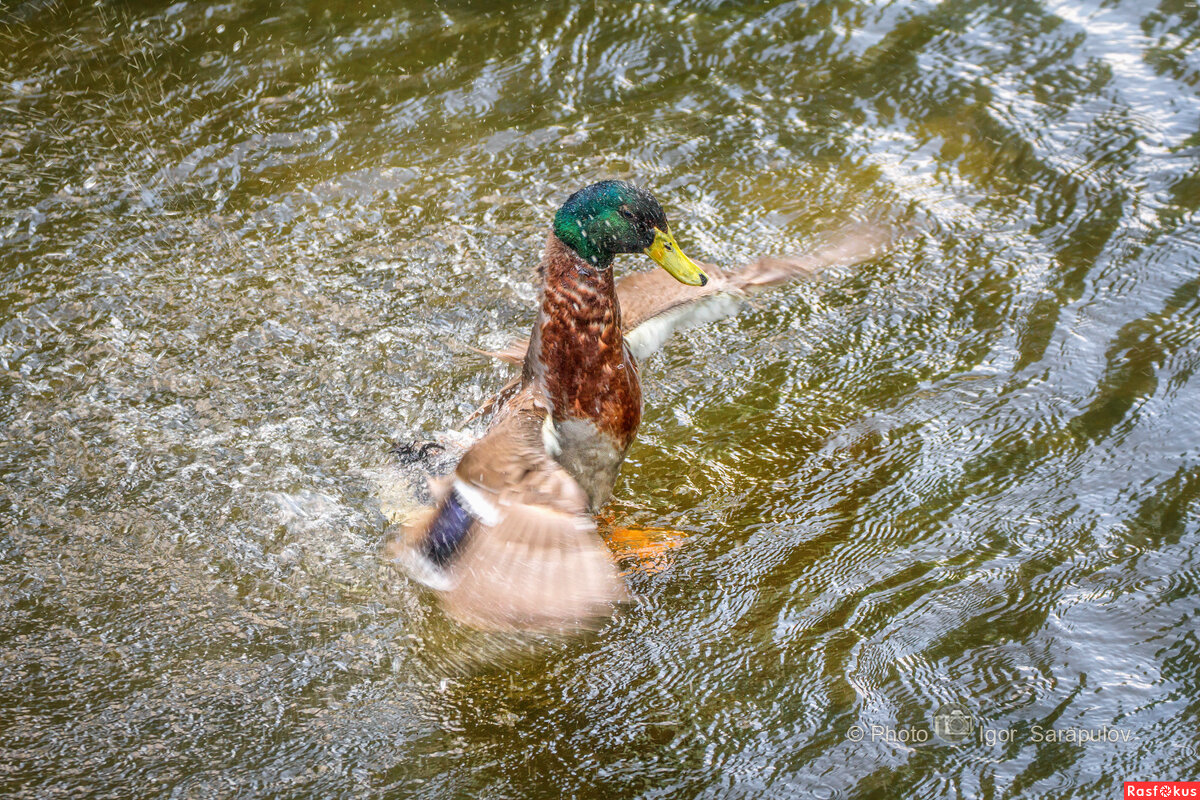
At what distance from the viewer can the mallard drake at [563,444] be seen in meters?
3.08

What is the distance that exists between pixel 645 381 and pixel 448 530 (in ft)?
5.14

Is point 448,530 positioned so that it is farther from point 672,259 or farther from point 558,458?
point 672,259

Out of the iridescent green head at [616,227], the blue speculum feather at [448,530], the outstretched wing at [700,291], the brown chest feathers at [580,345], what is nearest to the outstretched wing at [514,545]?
the blue speculum feather at [448,530]

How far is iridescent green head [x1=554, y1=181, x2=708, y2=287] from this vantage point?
365 centimetres

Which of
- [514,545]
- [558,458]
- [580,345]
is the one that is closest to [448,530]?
[514,545]

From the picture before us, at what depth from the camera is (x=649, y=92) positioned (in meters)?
6.51

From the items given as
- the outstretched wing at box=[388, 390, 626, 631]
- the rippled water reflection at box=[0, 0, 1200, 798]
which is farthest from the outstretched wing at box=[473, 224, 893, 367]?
the outstretched wing at box=[388, 390, 626, 631]

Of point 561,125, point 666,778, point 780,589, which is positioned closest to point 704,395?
point 780,589

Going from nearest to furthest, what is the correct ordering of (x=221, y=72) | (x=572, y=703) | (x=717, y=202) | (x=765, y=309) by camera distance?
(x=572, y=703)
(x=765, y=309)
(x=717, y=202)
(x=221, y=72)

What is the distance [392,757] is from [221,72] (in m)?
5.00

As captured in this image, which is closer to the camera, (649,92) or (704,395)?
(704,395)

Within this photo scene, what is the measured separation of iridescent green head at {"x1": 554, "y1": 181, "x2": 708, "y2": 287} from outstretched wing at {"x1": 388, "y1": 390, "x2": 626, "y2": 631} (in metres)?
0.66

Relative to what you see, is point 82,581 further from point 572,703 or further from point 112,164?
point 112,164

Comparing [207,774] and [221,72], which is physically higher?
[221,72]
